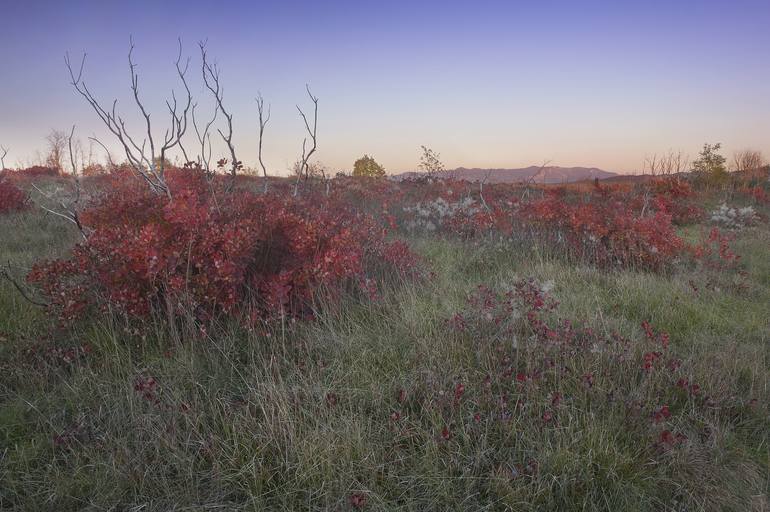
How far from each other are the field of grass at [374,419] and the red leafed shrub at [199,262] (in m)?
0.25

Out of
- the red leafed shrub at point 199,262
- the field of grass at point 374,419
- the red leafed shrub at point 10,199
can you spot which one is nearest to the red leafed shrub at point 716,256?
the field of grass at point 374,419

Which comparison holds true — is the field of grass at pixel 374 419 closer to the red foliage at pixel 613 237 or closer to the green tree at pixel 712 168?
the red foliage at pixel 613 237

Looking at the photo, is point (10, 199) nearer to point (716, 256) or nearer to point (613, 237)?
point (613, 237)

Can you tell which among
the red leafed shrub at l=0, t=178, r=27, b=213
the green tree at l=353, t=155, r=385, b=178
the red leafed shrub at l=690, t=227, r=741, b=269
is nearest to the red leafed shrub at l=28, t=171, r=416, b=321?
the red leafed shrub at l=690, t=227, r=741, b=269

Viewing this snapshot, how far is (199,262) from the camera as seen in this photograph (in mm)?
3537

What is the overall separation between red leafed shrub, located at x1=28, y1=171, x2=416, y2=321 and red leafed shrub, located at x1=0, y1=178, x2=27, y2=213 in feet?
25.3

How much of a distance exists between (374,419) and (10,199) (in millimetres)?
11406

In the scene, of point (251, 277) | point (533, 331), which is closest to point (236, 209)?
point (251, 277)

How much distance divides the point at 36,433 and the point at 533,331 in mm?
3249

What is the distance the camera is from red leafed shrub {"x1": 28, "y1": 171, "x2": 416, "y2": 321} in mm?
3482

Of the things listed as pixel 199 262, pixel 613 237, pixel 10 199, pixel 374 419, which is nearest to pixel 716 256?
pixel 613 237

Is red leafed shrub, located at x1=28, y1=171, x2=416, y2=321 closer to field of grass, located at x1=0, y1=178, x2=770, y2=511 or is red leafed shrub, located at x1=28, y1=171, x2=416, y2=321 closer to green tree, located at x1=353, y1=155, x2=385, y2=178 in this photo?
field of grass, located at x1=0, y1=178, x2=770, y2=511

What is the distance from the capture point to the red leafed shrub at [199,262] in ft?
11.4

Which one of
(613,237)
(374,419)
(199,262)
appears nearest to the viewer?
(374,419)
